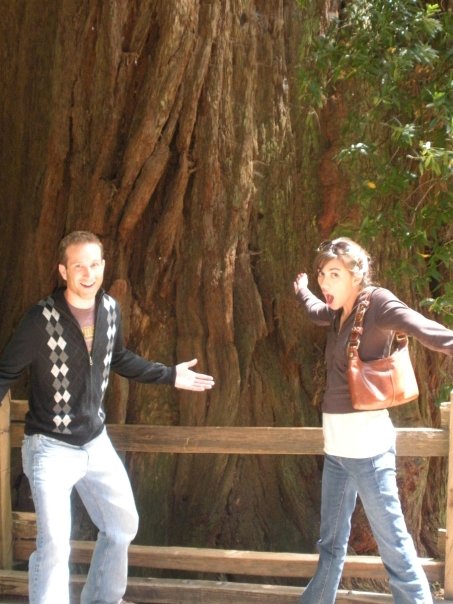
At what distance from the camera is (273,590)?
4.37 metres

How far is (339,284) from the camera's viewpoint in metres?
3.68

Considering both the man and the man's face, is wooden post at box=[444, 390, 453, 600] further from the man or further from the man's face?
the man's face

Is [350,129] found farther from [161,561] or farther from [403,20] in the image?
[161,561]

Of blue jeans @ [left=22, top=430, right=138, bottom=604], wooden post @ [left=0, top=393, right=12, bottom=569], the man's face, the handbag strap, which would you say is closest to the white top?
the handbag strap

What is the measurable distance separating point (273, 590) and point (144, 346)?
1893mm

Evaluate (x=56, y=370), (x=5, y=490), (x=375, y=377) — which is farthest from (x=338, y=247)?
(x=5, y=490)

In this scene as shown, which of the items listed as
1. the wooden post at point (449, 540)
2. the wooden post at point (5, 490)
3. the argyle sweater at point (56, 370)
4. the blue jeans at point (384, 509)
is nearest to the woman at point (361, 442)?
the blue jeans at point (384, 509)

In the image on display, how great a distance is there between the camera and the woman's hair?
3.67 meters

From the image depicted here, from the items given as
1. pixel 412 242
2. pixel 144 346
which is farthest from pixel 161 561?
pixel 412 242

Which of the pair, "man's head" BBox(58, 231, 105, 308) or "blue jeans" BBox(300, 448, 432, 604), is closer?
"blue jeans" BBox(300, 448, 432, 604)

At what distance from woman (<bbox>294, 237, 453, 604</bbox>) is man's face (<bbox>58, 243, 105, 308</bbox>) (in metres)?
1.04

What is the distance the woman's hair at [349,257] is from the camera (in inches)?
144

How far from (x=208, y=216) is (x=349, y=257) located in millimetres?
1840

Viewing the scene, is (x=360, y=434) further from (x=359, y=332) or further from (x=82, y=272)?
(x=82, y=272)
